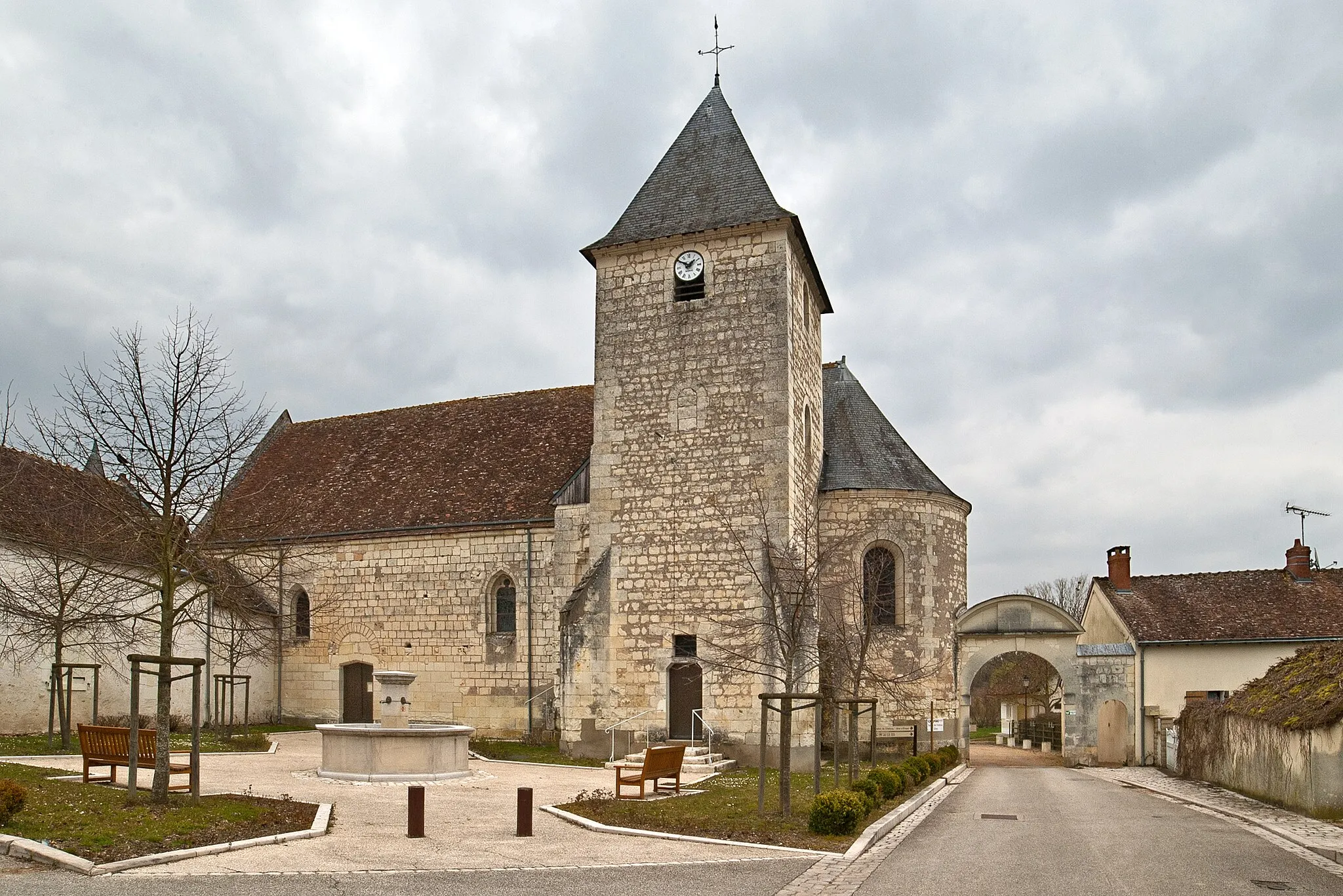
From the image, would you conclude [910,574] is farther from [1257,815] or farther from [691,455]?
[1257,815]

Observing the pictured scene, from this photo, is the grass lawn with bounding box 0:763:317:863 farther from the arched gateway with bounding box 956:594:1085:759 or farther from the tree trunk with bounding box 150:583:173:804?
the arched gateway with bounding box 956:594:1085:759

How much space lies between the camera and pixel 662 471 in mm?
23516

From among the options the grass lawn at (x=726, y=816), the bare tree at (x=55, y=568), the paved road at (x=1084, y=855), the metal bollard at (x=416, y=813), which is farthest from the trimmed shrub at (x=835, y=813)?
the bare tree at (x=55, y=568)

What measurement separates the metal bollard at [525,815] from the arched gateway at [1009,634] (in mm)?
16924

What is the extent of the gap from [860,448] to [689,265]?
6.24 meters

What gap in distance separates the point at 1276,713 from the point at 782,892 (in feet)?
37.0

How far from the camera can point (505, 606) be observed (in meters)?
26.5

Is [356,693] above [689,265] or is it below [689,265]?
below

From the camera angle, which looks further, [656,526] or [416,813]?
[656,526]

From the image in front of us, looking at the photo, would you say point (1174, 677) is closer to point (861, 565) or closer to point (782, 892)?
Result: point (861, 565)

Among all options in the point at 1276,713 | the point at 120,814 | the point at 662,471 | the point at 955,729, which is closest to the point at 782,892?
the point at 120,814

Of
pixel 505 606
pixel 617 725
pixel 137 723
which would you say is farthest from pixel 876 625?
pixel 137 723

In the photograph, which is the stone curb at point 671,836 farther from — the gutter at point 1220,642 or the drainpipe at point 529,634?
the gutter at point 1220,642

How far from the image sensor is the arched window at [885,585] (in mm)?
24859
